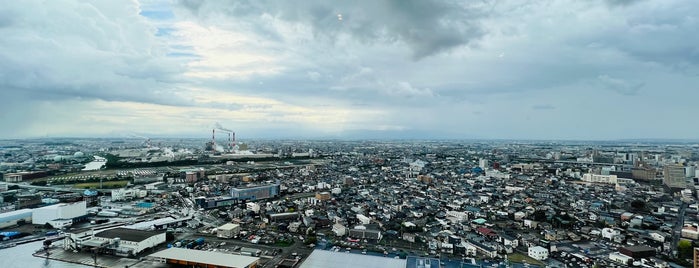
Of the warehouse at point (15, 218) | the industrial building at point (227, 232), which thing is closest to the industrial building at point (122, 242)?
the industrial building at point (227, 232)

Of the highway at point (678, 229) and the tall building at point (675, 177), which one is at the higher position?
the tall building at point (675, 177)

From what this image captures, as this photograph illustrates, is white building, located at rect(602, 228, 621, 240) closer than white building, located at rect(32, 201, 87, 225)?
Yes

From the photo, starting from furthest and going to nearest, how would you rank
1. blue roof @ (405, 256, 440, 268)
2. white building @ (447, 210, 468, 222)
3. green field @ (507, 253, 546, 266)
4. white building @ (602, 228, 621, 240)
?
white building @ (447, 210, 468, 222), white building @ (602, 228, 621, 240), green field @ (507, 253, 546, 266), blue roof @ (405, 256, 440, 268)

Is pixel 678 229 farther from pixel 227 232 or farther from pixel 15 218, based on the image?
pixel 15 218

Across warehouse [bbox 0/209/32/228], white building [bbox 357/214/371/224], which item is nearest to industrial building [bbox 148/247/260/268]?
white building [bbox 357/214/371/224]

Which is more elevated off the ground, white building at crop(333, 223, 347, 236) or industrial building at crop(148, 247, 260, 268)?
industrial building at crop(148, 247, 260, 268)

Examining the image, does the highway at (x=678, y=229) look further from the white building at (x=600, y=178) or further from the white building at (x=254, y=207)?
the white building at (x=254, y=207)

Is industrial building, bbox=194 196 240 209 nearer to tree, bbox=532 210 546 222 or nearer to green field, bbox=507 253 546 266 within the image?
green field, bbox=507 253 546 266
